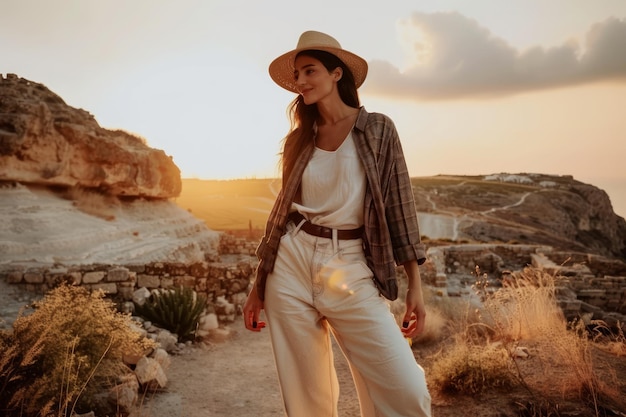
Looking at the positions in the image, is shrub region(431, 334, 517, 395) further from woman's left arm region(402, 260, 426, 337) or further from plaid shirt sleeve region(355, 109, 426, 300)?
plaid shirt sleeve region(355, 109, 426, 300)

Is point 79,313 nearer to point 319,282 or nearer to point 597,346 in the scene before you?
point 319,282

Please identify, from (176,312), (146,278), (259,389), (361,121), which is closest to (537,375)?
(259,389)

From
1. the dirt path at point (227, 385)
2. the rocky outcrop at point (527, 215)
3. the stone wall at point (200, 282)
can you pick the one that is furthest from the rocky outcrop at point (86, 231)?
the rocky outcrop at point (527, 215)

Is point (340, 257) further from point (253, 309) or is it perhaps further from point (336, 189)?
point (253, 309)

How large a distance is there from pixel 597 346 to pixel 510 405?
2297 millimetres

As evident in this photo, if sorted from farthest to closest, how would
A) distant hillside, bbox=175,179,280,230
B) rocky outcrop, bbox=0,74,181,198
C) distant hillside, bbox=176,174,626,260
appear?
1. distant hillside, bbox=176,174,626,260
2. distant hillside, bbox=175,179,280,230
3. rocky outcrop, bbox=0,74,181,198

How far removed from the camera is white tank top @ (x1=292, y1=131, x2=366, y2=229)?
2045 millimetres

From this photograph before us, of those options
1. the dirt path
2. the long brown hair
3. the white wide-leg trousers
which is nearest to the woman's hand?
the white wide-leg trousers

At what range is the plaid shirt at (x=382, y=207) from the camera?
79.2 inches

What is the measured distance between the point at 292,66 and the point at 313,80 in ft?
1.35

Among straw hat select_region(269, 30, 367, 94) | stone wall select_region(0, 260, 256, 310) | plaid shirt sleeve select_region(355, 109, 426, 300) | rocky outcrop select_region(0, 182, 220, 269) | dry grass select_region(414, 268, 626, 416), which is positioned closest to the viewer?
plaid shirt sleeve select_region(355, 109, 426, 300)

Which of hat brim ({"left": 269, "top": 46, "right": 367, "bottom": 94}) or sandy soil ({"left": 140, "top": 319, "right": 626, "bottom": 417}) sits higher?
hat brim ({"left": 269, "top": 46, "right": 367, "bottom": 94})

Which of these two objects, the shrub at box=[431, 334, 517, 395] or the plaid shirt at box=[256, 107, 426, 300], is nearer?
the plaid shirt at box=[256, 107, 426, 300]

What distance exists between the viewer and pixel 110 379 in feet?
14.1
